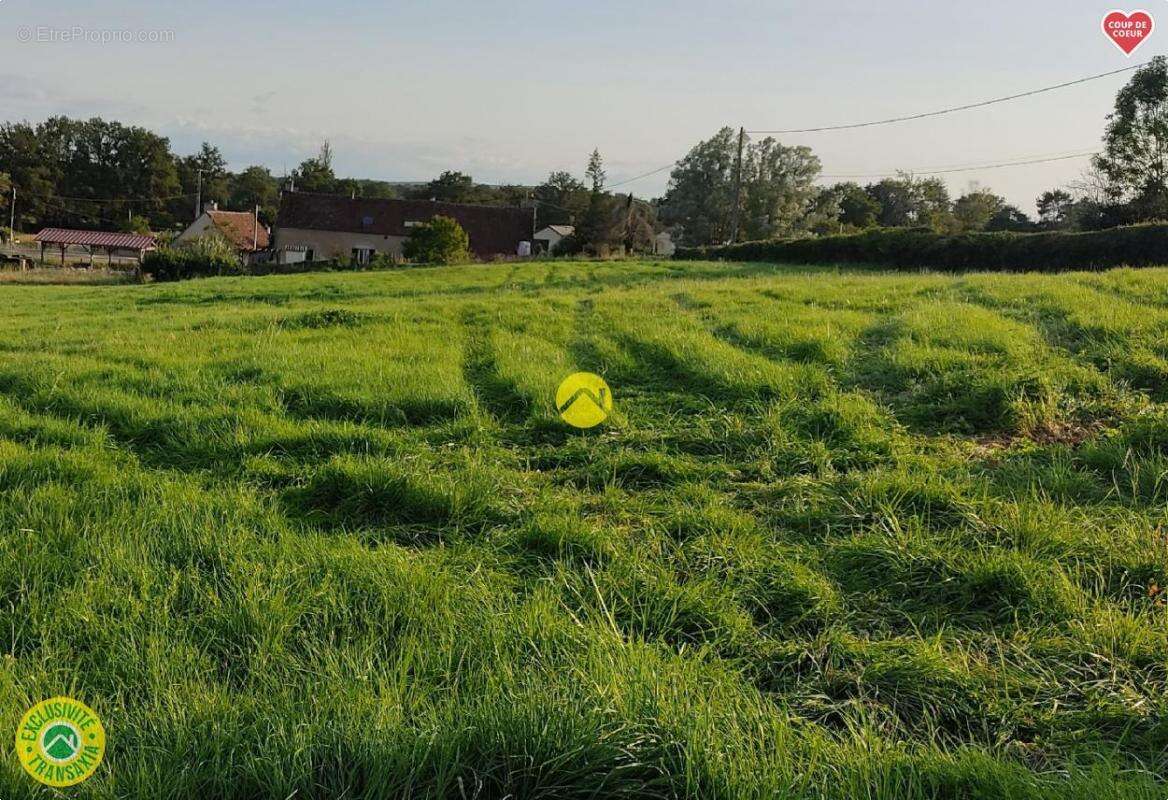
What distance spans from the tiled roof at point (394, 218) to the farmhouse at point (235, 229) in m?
6.47

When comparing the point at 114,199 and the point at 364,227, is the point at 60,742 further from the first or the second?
the point at 114,199

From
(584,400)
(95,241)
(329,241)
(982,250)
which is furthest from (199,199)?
(584,400)

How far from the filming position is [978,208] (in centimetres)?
6209

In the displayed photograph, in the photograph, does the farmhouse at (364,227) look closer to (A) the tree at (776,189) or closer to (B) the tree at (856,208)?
(A) the tree at (776,189)

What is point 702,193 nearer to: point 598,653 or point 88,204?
point 598,653

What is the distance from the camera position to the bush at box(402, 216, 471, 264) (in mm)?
39938

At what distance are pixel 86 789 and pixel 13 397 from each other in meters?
5.13

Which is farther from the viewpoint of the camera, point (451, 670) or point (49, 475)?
point (49, 475)

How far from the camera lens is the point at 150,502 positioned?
3.46 meters

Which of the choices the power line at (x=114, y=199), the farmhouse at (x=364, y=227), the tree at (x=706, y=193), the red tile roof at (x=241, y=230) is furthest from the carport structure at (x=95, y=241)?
the tree at (x=706, y=193)

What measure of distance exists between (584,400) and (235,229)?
63672mm

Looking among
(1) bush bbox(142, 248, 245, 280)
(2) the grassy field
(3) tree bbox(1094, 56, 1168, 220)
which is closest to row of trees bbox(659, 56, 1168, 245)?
(3) tree bbox(1094, 56, 1168, 220)

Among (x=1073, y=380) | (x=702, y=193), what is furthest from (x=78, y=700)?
(x=702, y=193)

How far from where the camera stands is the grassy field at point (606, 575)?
5.93ft
